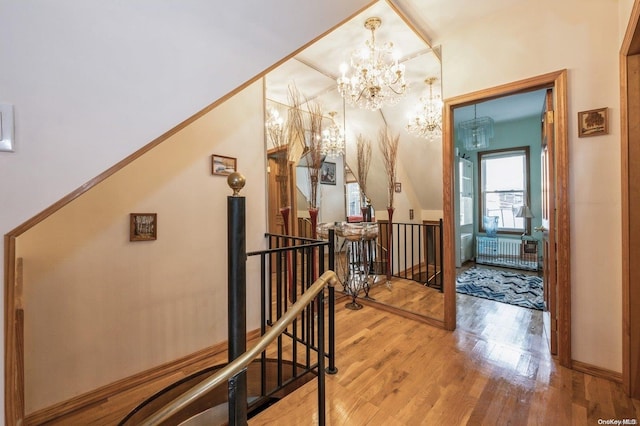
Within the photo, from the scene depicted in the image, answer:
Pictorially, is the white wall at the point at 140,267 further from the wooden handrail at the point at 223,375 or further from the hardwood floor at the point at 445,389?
the wooden handrail at the point at 223,375

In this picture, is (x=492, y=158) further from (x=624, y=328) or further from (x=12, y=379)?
(x=12, y=379)

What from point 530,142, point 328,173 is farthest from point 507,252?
point 328,173

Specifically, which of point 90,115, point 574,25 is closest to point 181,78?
point 90,115

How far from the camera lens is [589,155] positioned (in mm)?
1871

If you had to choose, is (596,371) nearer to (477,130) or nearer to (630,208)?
(630,208)

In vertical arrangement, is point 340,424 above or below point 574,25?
below

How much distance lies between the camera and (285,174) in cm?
290

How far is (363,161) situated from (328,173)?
0.67 m

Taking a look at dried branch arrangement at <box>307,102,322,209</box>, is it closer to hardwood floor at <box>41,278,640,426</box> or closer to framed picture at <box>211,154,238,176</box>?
framed picture at <box>211,154,238,176</box>

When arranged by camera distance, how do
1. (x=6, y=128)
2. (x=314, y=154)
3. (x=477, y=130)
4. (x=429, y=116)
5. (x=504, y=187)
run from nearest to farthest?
(x=6, y=128) → (x=314, y=154) → (x=429, y=116) → (x=477, y=130) → (x=504, y=187)

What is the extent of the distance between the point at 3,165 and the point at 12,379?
58cm

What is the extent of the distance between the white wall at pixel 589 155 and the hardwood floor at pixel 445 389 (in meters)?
0.35

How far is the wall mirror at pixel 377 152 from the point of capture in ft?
8.91

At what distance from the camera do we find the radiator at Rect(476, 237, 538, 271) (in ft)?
15.9
